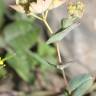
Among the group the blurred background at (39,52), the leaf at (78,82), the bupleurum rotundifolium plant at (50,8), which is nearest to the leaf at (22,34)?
the blurred background at (39,52)

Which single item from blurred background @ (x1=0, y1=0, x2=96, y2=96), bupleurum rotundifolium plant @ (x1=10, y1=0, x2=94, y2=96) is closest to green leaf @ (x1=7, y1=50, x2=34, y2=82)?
blurred background @ (x1=0, y1=0, x2=96, y2=96)

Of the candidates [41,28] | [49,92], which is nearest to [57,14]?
[41,28]

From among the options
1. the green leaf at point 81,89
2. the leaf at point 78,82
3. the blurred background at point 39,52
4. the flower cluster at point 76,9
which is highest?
the flower cluster at point 76,9

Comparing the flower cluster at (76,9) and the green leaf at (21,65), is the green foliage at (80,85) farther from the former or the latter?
the green leaf at (21,65)

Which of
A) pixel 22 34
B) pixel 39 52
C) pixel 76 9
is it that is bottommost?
pixel 39 52

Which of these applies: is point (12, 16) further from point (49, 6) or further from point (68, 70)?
point (49, 6)

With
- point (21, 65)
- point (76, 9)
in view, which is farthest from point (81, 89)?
point (21, 65)

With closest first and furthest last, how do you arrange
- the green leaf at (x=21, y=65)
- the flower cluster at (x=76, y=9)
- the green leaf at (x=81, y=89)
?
the flower cluster at (x=76, y=9) < the green leaf at (x=81, y=89) < the green leaf at (x=21, y=65)

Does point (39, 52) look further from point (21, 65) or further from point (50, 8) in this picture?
point (50, 8)

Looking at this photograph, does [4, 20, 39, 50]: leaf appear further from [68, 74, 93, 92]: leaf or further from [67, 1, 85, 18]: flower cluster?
[67, 1, 85, 18]: flower cluster
